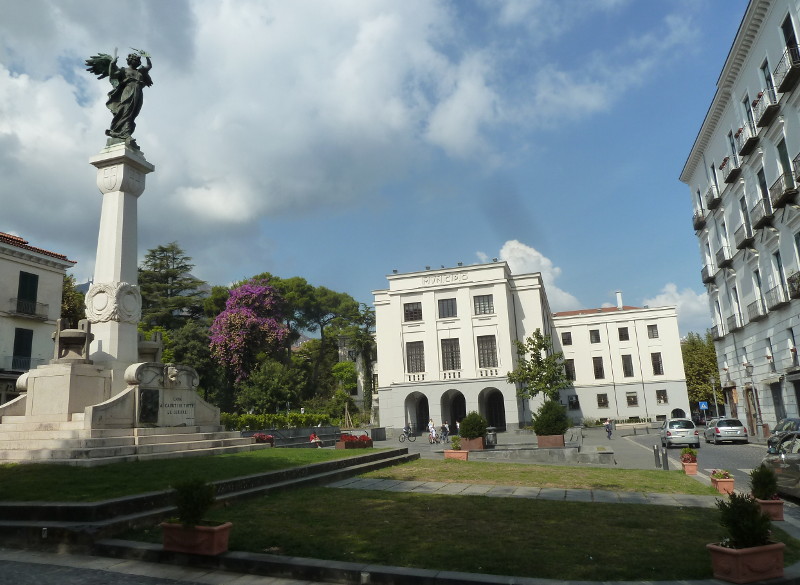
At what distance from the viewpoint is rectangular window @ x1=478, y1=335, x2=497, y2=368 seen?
141 ft

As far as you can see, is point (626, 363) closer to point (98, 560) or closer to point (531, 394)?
point (531, 394)

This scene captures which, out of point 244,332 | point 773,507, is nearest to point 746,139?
point 773,507

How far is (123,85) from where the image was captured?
17.4 metres

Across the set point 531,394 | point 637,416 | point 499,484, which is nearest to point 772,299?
point 531,394

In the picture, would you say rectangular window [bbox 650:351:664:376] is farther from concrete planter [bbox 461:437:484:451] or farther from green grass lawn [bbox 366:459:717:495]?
green grass lawn [bbox 366:459:717:495]

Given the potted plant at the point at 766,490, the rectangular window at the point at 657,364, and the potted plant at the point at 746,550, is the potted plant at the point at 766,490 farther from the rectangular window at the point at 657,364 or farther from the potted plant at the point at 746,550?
the rectangular window at the point at 657,364

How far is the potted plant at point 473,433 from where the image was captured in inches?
873

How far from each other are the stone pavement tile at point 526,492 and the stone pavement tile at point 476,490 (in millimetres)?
635

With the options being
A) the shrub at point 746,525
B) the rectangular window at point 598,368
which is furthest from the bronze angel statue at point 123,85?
the rectangular window at point 598,368

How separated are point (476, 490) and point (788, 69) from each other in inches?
800

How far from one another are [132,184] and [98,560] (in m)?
12.3

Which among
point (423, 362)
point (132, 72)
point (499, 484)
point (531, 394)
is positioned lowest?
point (499, 484)

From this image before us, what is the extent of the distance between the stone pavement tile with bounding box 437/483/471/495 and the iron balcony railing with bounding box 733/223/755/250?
21280 mm

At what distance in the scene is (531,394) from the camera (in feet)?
110
